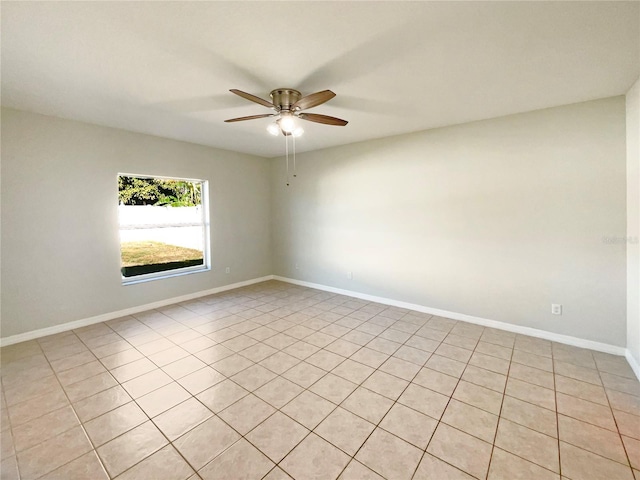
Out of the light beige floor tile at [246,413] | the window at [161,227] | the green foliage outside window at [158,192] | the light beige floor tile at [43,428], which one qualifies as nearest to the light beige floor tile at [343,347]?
the light beige floor tile at [246,413]

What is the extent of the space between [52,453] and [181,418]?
70 cm

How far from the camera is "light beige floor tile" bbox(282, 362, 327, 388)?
236 centimetres

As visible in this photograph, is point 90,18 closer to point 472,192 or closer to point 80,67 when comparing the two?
point 80,67

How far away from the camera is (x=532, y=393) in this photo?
2191 millimetres

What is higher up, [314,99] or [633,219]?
[314,99]

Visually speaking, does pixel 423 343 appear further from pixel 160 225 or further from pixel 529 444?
pixel 160 225

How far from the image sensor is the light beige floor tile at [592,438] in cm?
164

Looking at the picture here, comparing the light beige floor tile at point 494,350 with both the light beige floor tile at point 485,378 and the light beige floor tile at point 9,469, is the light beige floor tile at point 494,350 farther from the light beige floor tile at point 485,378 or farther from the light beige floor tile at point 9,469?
the light beige floor tile at point 9,469

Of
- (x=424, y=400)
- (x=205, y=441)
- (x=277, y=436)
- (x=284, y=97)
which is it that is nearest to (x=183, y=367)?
(x=205, y=441)

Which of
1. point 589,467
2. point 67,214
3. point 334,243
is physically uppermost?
point 67,214

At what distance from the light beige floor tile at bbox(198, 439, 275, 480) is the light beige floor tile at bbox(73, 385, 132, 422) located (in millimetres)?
1047

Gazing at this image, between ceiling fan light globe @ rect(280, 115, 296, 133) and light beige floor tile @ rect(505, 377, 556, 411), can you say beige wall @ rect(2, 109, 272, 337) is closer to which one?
ceiling fan light globe @ rect(280, 115, 296, 133)

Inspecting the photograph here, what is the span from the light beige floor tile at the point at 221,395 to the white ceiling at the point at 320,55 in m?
2.60

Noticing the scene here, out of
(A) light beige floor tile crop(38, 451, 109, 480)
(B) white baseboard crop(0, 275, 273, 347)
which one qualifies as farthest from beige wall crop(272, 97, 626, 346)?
(A) light beige floor tile crop(38, 451, 109, 480)
